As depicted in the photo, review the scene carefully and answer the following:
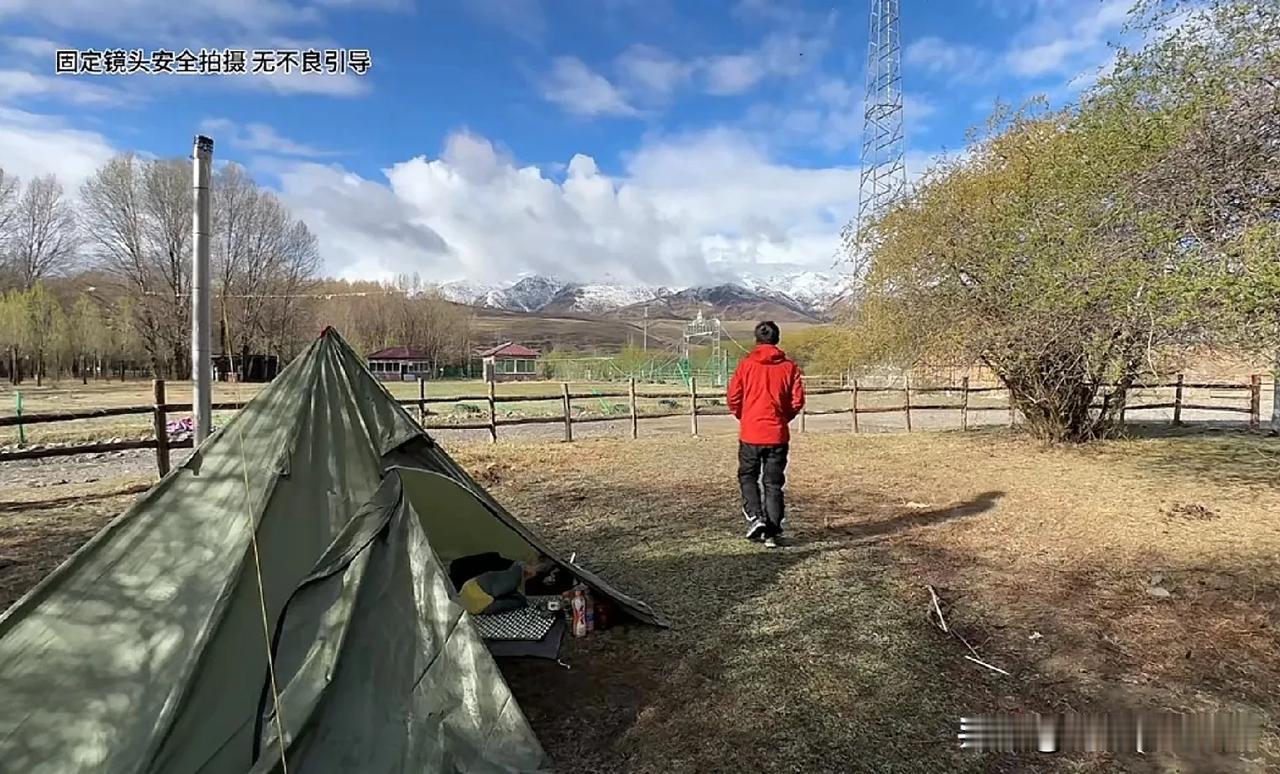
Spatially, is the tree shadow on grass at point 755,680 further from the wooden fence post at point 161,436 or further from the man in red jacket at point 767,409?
the wooden fence post at point 161,436

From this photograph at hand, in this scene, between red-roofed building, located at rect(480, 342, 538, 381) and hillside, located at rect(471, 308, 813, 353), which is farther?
hillside, located at rect(471, 308, 813, 353)

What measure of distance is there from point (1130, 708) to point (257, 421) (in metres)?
4.27

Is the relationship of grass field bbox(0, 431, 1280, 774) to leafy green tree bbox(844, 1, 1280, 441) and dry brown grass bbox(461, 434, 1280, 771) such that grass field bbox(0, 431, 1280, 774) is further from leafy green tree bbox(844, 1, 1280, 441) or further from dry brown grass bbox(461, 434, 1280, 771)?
leafy green tree bbox(844, 1, 1280, 441)

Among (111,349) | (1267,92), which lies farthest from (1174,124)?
(111,349)

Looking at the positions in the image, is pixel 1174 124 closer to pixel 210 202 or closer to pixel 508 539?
pixel 508 539

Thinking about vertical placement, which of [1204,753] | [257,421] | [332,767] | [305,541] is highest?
[257,421]

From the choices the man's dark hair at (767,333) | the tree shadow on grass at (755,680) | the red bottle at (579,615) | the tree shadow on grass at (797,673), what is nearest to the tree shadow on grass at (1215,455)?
the tree shadow on grass at (797,673)

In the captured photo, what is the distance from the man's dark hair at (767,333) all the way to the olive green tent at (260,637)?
3.14m

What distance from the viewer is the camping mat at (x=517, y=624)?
3.68 metres

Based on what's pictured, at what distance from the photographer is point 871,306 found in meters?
12.2

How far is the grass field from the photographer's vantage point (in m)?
2.98

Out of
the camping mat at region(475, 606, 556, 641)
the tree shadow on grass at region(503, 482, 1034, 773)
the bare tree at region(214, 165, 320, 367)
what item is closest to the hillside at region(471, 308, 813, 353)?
the bare tree at region(214, 165, 320, 367)

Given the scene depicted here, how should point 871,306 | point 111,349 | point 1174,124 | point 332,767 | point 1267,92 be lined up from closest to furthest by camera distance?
point 332,767 → point 1267,92 → point 1174,124 → point 871,306 → point 111,349

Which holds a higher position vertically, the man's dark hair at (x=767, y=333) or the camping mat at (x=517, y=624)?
the man's dark hair at (x=767, y=333)
